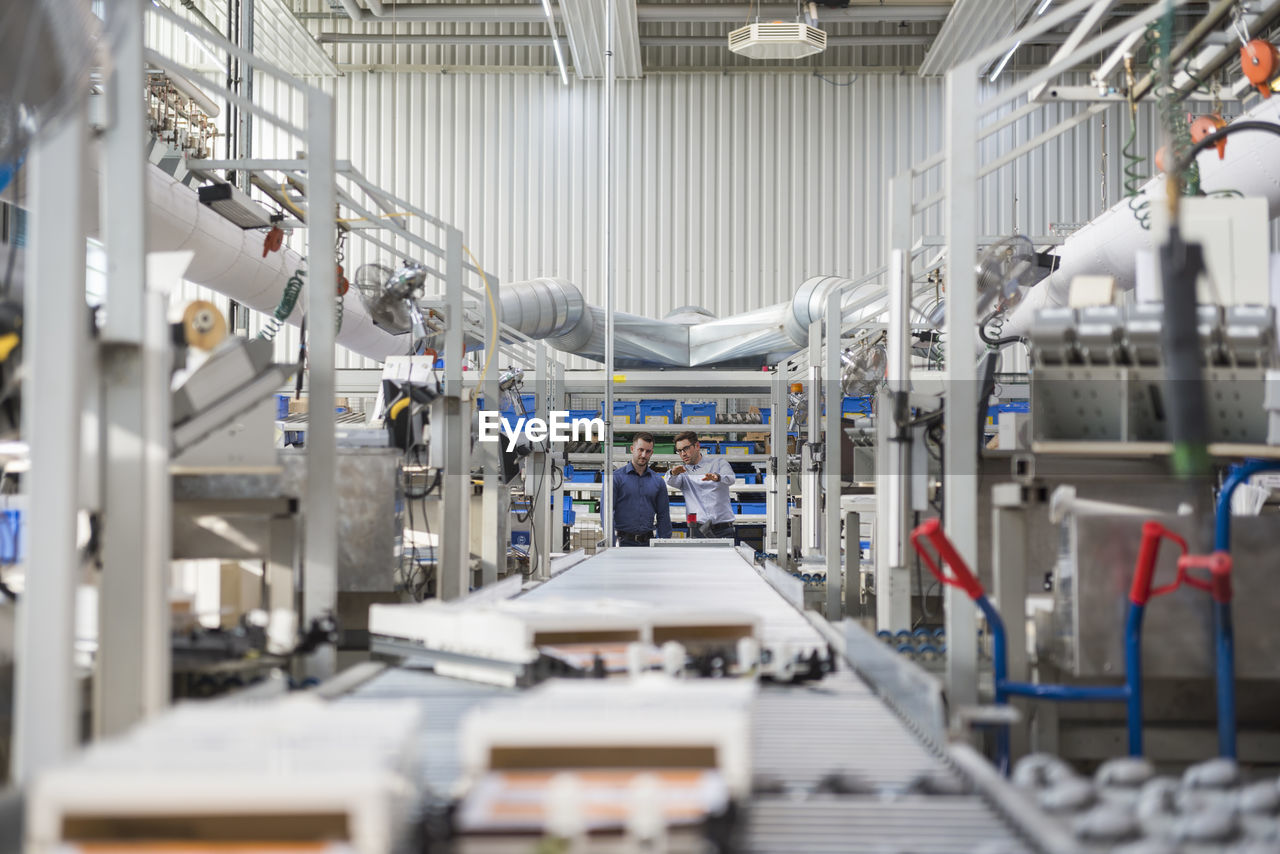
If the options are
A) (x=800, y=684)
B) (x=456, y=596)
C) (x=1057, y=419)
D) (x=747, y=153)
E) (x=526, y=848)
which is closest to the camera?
(x=526, y=848)

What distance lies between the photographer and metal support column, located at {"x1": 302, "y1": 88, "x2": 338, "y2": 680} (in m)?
3.05

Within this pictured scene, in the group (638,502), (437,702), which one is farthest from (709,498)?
(437,702)

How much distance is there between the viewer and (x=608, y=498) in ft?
19.5

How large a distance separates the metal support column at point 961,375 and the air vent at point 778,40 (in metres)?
5.81

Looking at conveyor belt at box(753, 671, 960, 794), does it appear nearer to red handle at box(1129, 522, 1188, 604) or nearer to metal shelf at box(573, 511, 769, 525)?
red handle at box(1129, 522, 1188, 604)

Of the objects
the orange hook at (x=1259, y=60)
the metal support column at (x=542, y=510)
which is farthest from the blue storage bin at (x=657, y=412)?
the orange hook at (x=1259, y=60)

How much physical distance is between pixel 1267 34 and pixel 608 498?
343 cm

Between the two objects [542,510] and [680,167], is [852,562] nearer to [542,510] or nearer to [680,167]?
[542,510]

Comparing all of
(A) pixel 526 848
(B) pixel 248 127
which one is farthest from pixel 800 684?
(B) pixel 248 127

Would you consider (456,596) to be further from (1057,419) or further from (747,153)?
(747,153)

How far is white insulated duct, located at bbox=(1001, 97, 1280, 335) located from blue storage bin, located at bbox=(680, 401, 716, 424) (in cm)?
242

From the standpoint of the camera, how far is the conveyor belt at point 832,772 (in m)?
1.38

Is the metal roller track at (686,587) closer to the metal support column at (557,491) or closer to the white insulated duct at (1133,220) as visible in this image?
the white insulated duct at (1133,220)

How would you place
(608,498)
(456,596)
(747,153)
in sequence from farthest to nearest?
(747,153), (608,498), (456,596)
